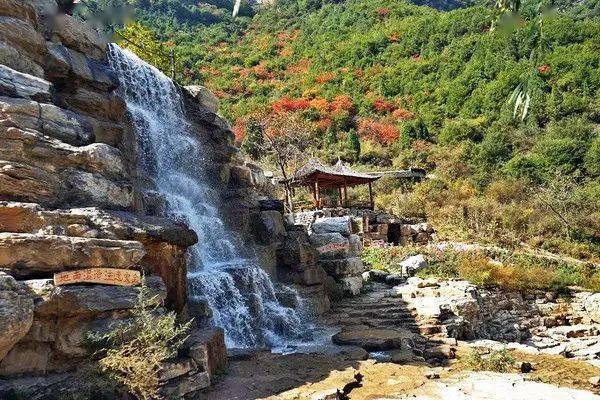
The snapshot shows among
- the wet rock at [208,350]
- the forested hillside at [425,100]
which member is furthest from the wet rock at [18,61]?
the forested hillside at [425,100]

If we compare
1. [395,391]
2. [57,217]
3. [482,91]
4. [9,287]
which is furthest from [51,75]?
[482,91]

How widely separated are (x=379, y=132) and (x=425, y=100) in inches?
237

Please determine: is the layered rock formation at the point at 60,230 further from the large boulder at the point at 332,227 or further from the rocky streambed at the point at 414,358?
the large boulder at the point at 332,227

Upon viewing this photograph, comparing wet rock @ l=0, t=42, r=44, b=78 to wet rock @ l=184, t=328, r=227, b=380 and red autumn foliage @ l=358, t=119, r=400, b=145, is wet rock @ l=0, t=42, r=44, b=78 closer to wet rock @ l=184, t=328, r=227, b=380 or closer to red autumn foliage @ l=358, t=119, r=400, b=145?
wet rock @ l=184, t=328, r=227, b=380

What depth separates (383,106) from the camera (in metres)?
40.4

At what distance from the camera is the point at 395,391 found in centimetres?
655

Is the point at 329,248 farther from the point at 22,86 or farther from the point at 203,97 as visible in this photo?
the point at 22,86

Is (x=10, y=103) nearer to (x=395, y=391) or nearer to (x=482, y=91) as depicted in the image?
(x=395, y=391)

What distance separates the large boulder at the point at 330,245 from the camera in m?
13.6

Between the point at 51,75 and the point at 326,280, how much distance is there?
8036mm

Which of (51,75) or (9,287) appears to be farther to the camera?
(51,75)

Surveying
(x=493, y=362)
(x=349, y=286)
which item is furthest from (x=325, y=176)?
(x=493, y=362)

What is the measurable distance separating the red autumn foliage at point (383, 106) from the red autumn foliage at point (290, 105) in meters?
5.78

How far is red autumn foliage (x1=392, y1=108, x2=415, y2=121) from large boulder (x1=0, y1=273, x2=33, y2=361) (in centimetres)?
3635
